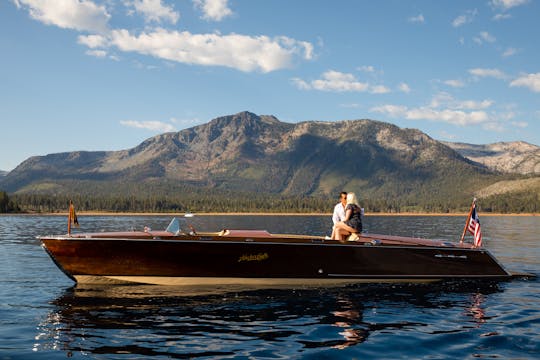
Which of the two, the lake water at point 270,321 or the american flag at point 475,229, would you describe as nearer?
the lake water at point 270,321

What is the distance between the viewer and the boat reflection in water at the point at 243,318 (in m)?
10.2

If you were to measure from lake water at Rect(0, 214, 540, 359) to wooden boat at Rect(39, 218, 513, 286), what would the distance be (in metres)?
0.46

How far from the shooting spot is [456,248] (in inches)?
707

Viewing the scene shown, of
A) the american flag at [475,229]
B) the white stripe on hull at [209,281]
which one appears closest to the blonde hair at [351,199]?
the white stripe on hull at [209,281]

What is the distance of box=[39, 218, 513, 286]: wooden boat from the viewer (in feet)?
50.9

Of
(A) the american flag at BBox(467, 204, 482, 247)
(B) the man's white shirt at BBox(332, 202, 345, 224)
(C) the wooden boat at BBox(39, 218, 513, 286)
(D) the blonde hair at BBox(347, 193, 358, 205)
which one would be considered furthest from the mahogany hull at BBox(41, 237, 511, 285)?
(A) the american flag at BBox(467, 204, 482, 247)

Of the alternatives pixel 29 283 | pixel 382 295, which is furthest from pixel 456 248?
pixel 29 283

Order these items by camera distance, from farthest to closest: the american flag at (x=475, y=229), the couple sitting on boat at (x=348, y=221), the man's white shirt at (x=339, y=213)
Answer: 1. the american flag at (x=475, y=229)
2. the man's white shirt at (x=339, y=213)
3. the couple sitting on boat at (x=348, y=221)

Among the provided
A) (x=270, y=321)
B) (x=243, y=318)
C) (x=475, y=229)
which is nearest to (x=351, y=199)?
(x=475, y=229)

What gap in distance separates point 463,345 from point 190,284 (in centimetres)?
916

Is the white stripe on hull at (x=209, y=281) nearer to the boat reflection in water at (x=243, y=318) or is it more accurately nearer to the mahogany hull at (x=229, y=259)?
the mahogany hull at (x=229, y=259)

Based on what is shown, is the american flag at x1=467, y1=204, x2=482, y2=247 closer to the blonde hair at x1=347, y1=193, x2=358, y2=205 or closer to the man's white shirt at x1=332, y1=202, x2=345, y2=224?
the blonde hair at x1=347, y1=193, x2=358, y2=205

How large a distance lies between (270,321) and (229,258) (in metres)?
3.98

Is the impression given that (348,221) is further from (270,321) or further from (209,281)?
(270,321)
